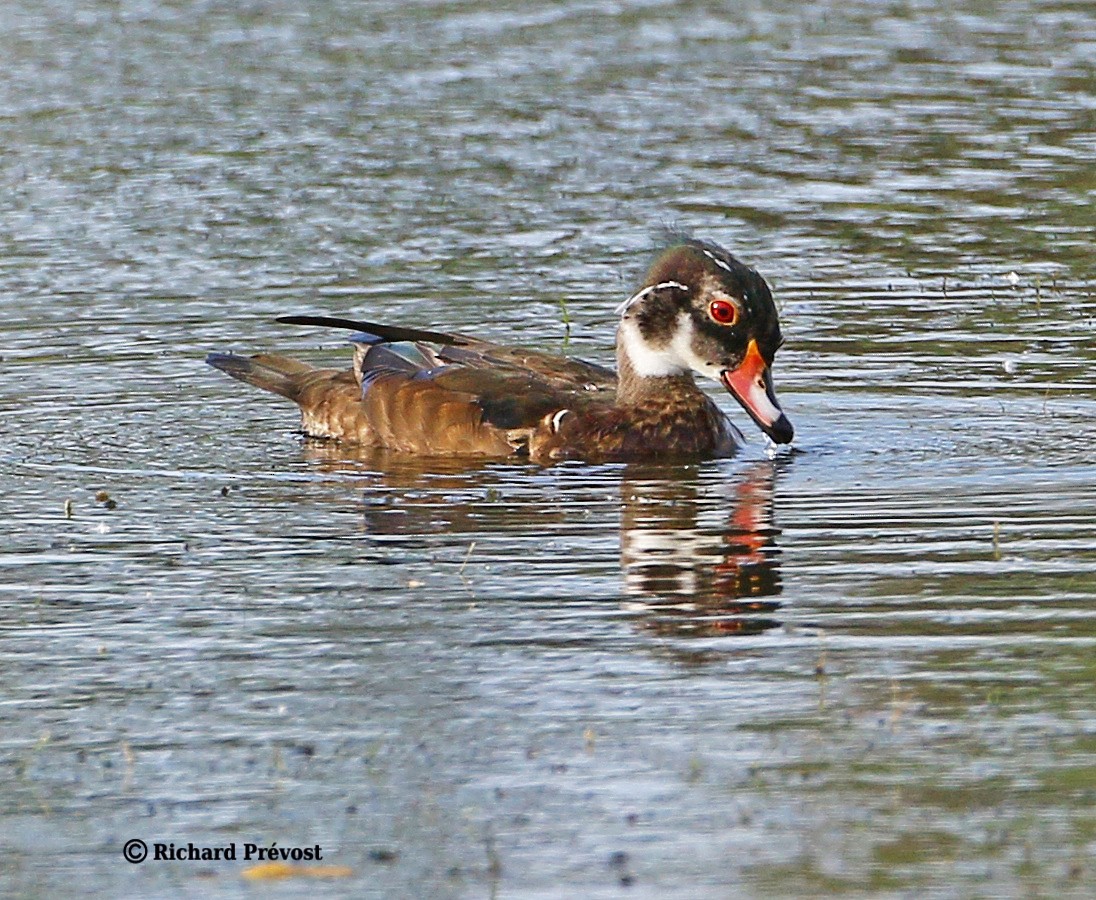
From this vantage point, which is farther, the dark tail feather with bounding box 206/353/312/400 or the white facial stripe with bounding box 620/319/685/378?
the dark tail feather with bounding box 206/353/312/400

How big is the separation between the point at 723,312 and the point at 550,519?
1757mm

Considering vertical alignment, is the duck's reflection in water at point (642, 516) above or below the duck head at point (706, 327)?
below

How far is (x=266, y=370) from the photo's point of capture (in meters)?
13.0

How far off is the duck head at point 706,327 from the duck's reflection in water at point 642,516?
1.17 feet

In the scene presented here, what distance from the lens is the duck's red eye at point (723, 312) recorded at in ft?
38.1

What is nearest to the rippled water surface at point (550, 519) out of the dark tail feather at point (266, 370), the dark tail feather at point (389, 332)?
the dark tail feather at point (266, 370)

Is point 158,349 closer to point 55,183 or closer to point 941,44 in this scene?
point 55,183

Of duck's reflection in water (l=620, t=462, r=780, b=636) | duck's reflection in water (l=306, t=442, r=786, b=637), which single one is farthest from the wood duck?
Result: duck's reflection in water (l=620, t=462, r=780, b=636)

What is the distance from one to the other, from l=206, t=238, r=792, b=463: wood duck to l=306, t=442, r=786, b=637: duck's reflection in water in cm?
16

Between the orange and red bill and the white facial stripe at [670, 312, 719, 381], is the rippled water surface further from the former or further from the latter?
the white facial stripe at [670, 312, 719, 381]

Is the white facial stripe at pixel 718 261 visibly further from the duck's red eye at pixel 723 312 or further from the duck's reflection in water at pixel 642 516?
the duck's reflection in water at pixel 642 516

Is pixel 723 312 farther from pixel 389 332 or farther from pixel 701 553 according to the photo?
pixel 701 553

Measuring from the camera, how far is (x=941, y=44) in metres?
25.0

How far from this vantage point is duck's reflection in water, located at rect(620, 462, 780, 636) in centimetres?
860
